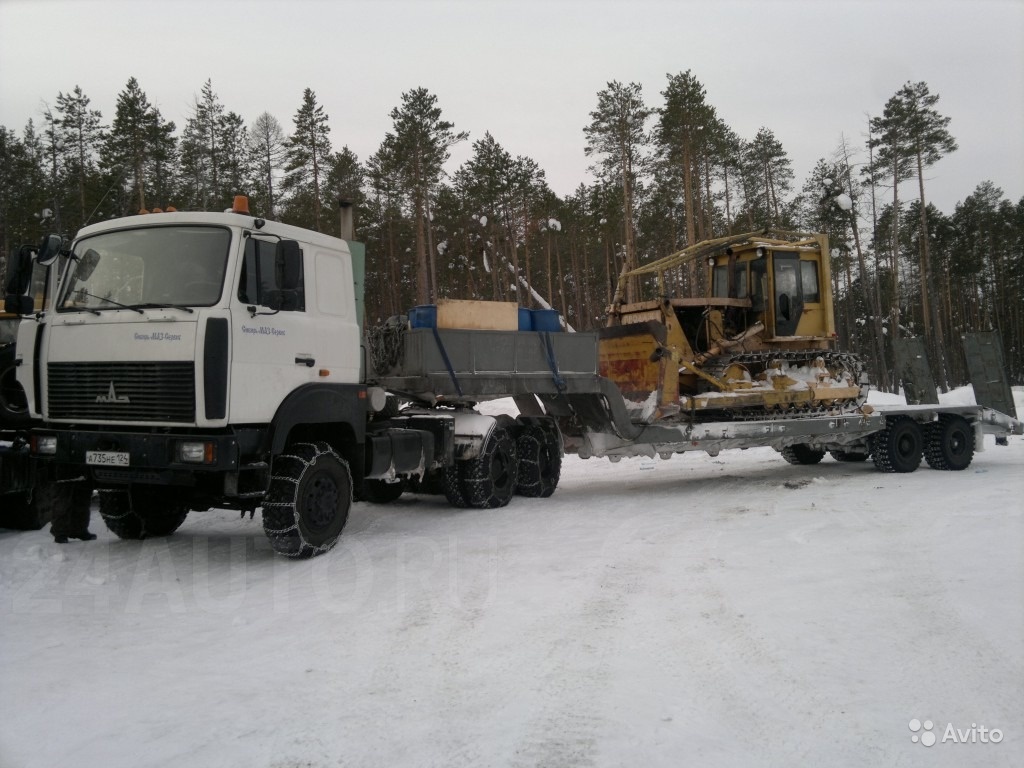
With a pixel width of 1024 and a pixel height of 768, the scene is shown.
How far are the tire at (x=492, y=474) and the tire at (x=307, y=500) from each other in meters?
2.26

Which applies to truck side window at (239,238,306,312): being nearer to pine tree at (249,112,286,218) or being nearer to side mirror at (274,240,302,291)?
side mirror at (274,240,302,291)

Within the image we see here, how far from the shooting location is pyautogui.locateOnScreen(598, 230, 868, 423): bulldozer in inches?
425

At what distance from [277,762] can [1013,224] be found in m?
54.2

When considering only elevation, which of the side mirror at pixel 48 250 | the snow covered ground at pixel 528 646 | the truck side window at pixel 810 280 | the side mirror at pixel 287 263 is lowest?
the snow covered ground at pixel 528 646

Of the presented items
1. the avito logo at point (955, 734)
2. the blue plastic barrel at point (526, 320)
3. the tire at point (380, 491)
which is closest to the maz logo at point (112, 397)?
the tire at point (380, 491)

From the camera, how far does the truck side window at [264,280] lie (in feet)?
20.1

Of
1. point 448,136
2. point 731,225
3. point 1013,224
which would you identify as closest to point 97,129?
point 448,136

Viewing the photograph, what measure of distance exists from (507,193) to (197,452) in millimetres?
30760

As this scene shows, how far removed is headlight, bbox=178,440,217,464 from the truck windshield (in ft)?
3.60

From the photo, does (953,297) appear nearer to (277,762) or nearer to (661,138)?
(661,138)

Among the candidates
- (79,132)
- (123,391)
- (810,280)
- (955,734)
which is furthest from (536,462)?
(79,132)

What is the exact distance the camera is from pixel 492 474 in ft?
30.0

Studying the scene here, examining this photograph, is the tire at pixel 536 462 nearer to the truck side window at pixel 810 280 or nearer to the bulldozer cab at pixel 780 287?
the bulldozer cab at pixel 780 287

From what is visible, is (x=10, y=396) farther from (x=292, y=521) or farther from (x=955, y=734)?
(x=955, y=734)
